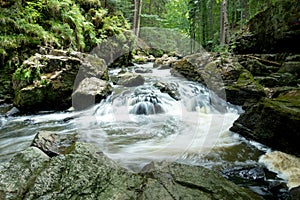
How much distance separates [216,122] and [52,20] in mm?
7950

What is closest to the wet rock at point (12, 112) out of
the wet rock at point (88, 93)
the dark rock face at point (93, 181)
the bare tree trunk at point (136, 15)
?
the wet rock at point (88, 93)

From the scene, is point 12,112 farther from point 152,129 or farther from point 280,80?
point 280,80

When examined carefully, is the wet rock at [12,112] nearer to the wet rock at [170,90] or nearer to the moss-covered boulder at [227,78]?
the wet rock at [170,90]

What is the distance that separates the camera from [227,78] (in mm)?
8008

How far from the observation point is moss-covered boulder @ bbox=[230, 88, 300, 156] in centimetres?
387

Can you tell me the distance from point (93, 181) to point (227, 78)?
6873 millimetres

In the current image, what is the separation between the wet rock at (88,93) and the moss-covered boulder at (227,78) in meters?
4.11

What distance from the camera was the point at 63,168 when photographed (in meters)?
2.28

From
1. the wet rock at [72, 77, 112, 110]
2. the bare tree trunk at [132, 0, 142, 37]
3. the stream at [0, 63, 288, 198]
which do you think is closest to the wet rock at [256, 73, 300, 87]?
the stream at [0, 63, 288, 198]

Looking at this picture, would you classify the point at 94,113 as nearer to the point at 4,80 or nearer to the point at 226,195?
the point at 4,80

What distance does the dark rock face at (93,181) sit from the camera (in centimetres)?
205

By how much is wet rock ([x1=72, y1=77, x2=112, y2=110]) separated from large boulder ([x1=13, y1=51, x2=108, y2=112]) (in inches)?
7.5

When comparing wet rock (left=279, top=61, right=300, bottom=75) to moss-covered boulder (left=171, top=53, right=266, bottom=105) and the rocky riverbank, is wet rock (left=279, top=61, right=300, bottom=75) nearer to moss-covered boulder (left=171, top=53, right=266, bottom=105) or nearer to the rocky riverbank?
moss-covered boulder (left=171, top=53, right=266, bottom=105)

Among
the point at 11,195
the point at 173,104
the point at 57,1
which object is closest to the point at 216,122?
the point at 173,104
